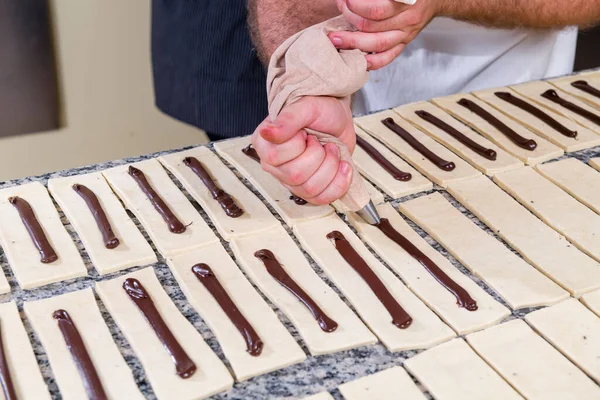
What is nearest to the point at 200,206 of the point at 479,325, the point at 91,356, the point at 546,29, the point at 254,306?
the point at 254,306

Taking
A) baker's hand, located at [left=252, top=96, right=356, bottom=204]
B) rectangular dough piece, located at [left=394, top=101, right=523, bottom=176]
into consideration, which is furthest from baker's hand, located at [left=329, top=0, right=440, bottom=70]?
rectangular dough piece, located at [left=394, top=101, right=523, bottom=176]

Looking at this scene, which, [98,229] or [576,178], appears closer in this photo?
→ [98,229]

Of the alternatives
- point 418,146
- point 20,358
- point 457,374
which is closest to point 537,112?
point 418,146

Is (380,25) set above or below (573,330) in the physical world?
above

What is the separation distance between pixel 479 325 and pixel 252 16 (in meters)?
1.30

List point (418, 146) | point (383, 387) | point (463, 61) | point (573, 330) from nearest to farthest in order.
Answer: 1. point (383, 387)
2. point (573, 330)
3. point (418, 146)
4. point (463, 61)

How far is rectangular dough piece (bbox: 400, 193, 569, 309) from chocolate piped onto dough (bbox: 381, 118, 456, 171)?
131mm

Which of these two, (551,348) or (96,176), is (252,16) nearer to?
(96,176)

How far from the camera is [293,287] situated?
4.31 ft

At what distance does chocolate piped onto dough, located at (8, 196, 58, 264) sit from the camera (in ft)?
4.51

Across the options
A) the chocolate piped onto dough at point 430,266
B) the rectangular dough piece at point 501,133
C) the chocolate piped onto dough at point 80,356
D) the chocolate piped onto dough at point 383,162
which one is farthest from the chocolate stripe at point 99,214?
the rectangular dough piece at point 501,133

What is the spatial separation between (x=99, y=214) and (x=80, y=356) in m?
0.42

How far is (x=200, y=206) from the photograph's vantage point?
1580mm

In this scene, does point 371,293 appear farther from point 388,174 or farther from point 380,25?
point 380,25
